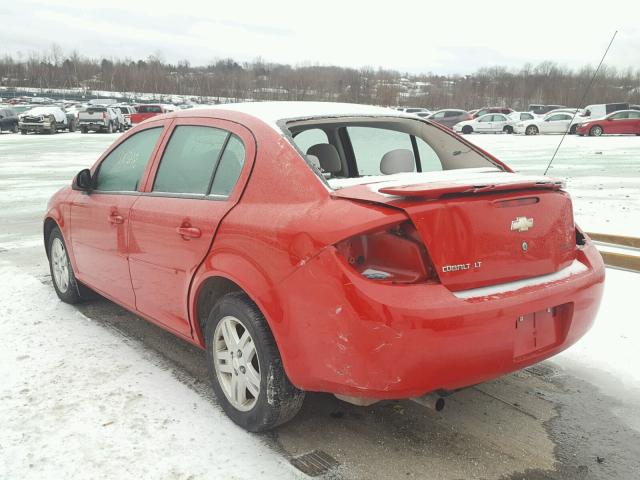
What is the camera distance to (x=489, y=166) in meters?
3.73

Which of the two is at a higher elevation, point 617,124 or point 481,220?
point 481,220

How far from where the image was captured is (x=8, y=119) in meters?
37.1

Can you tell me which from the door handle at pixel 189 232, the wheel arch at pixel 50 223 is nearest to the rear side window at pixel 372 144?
the door handle at pixel 189 232

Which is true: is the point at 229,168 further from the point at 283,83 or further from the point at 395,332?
the point at 283,83

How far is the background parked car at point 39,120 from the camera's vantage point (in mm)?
35344

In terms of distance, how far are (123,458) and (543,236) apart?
2179 mm

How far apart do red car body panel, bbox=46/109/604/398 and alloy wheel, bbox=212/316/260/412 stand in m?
0.25

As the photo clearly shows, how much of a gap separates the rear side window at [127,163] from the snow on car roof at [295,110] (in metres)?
0.58

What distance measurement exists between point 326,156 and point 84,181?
1.88 m

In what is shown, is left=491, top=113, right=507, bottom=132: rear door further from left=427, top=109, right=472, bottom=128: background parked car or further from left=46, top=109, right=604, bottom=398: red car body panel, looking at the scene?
left=46, top=109, right=604, bottom=398: red car body panel

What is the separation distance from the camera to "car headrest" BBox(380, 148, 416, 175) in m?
3.59

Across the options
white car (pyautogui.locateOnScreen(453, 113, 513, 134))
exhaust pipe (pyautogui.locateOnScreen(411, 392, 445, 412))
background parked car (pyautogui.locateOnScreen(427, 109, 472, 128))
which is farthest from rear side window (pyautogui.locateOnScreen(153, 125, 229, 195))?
background parked car (pyautogui.locateOnScreen(427, 109, 472, 128))

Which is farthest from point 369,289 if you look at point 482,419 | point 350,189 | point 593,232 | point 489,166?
point 593,232

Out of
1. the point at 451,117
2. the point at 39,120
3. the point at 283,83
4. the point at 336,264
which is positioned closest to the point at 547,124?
the point at 451,117
